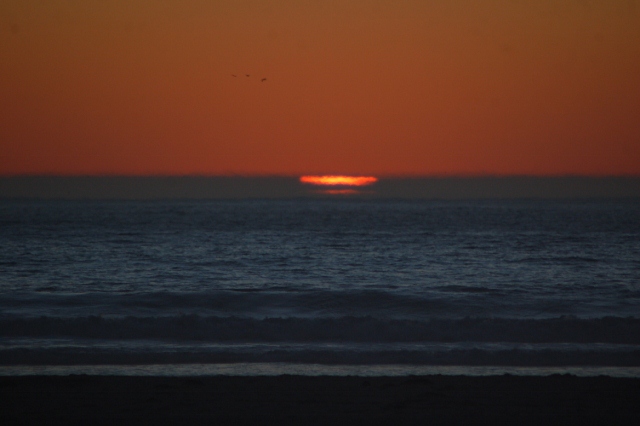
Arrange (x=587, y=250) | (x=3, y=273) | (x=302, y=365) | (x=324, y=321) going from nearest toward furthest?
(x=302, y=365)
(x=324, y=321)
(x=3, y=273)
(x=587, y=250)

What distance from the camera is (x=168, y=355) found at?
10.5 meters

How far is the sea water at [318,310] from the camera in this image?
33.9 feet
